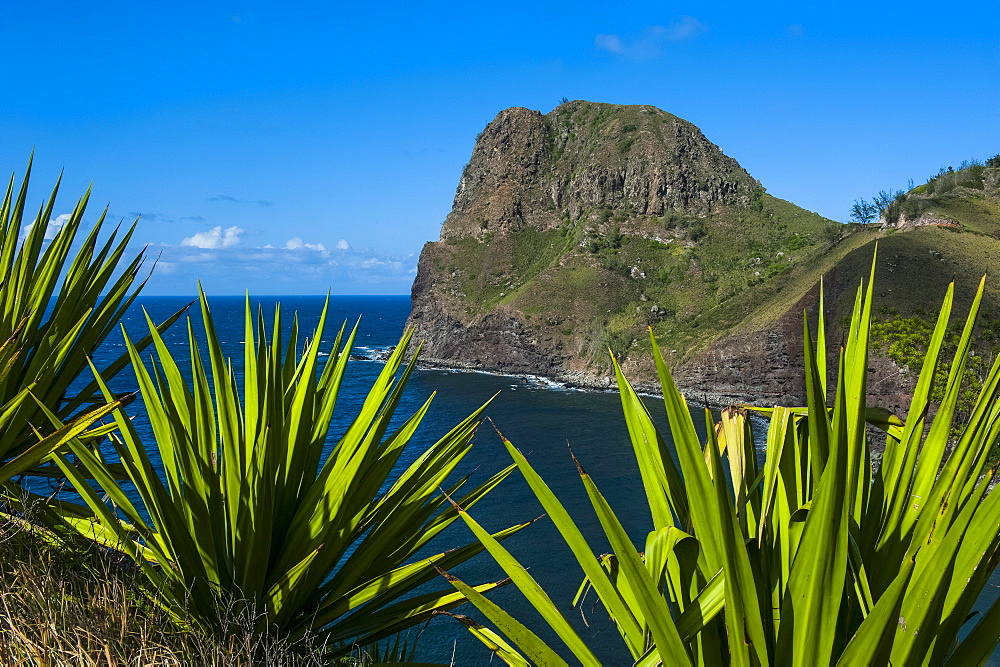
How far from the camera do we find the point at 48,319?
3.44 m

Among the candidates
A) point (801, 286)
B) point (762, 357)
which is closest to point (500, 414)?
point (762, 357)

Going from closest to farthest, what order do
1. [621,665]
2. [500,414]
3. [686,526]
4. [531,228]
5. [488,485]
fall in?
[686,526] → [488,485] → [621,665] → [500,414] → [531,228]

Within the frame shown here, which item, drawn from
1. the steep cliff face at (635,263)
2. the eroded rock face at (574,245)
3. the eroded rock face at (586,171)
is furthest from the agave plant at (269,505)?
the eroded rock face at (586,171)

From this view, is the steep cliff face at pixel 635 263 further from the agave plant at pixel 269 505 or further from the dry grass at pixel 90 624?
the dry grass at pixel 90 624

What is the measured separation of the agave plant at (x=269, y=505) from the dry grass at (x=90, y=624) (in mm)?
85

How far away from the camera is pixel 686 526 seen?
1772 millimetres

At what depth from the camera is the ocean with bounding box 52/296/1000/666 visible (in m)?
17.9

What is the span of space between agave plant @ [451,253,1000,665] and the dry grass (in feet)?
3.25

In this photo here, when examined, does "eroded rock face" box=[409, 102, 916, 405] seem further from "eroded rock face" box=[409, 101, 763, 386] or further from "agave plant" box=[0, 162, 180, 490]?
"agave plant" box=[0, 162, 180, 490]

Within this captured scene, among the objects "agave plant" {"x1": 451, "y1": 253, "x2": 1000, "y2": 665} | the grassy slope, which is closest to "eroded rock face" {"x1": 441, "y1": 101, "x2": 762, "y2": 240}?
the grassy slope

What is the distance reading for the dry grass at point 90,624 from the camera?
6.89ft

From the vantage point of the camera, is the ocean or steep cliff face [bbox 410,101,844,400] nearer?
the ocean

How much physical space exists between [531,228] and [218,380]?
3433 inches

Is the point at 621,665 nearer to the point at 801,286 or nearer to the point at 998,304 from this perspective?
the point at 998,304
